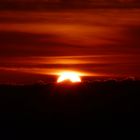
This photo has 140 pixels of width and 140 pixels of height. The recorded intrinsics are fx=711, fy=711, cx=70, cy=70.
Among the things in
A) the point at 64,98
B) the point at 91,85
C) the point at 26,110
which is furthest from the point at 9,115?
the point at 91,85

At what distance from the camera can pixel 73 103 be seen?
17.2 metres

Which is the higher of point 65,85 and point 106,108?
point 65,85

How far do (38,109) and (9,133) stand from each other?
139 cm

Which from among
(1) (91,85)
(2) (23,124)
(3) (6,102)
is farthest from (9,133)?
(1) (91,85)

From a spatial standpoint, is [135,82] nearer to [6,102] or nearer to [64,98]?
[64,98]

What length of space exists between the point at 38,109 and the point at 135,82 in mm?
3157

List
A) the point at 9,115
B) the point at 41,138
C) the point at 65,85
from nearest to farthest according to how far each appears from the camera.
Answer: the point at 41,138, the point at 9,115, the point at 65,85

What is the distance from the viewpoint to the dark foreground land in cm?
1636

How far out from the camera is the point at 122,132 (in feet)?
51.6

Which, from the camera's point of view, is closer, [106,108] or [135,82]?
[106,108]

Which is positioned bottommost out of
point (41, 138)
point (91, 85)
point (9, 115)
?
point (41, 138)

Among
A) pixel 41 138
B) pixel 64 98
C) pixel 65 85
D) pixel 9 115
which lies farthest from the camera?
pixel 65 85

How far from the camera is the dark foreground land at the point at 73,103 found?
1636cm

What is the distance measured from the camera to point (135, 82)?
18.7 metres
